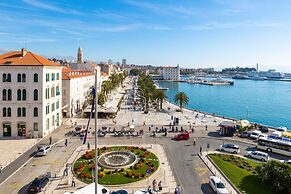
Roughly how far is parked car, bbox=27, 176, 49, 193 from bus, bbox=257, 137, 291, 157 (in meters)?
32.1

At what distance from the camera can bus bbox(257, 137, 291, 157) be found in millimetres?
39688

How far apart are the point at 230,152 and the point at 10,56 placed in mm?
42225

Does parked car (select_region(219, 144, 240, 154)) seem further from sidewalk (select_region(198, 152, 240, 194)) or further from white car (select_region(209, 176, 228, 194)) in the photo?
white car (select_region(209, 176, 228, 194))

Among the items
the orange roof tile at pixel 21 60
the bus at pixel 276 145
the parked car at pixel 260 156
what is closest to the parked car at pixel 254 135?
the bus at pixel 276 145

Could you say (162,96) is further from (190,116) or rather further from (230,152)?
(230,152)

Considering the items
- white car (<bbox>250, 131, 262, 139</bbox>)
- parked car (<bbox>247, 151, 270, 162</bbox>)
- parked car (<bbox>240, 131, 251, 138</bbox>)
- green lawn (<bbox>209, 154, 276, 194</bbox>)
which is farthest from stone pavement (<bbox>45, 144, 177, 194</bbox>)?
white car (<bbox>250, 131, 262, 139</bbox>)

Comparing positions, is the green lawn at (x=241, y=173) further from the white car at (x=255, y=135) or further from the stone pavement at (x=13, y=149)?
the stone pavement at (x=13, y=149)

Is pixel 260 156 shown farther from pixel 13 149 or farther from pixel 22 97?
pixel 22 97

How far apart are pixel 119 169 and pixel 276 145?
25.1 meters

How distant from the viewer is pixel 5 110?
152 ft

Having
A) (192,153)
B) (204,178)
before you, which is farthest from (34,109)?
(204,178)

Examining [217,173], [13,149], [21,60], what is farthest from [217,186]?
[21,60]

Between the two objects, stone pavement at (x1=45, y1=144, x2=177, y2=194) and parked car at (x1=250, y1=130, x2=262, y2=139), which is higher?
parked car at (x1=250, y1=130, x2=262, y2=139)

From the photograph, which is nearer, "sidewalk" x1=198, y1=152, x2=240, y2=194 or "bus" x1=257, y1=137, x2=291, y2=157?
"sidewalk" x1=198, y1=152, x2=240, y2=194
